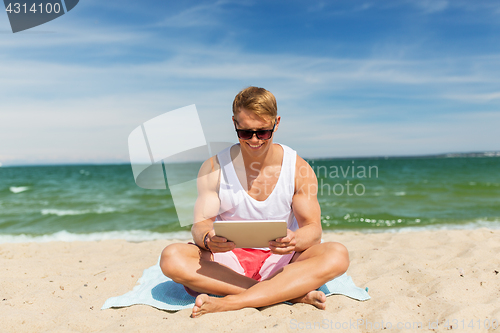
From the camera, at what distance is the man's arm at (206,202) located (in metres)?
3.01

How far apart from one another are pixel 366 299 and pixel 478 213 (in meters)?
7.69

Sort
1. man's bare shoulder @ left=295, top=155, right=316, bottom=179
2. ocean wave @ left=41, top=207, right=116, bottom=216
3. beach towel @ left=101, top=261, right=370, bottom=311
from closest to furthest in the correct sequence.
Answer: beach towel @ left=101, top=261, right=370, bottom=311, man's bare shoulder @ left=295, top=155, right=316, bottom=179, ocean wave @ left=41, top=207, right=116, bottom=216

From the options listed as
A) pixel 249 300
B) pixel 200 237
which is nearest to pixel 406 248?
pixel 249 300

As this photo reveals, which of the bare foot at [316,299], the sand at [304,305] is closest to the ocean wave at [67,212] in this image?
the sand at [304,305]

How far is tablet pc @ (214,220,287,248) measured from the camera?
7.88 feet

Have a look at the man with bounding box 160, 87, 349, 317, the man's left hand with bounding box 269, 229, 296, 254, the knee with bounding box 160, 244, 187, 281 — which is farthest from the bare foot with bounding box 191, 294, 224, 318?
the man's left hand with bounding box 269, 229, 296, 254

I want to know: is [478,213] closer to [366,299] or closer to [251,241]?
[366,299]

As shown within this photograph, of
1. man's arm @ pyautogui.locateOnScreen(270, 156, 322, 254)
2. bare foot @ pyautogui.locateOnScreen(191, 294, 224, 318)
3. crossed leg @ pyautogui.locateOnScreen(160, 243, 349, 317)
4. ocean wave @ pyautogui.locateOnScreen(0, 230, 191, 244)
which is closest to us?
bare foot @ pyautogui.locateOnScreen(191, 294, 224, 318)

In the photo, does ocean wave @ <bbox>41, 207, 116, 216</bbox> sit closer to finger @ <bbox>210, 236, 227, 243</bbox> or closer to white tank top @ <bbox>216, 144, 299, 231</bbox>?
white tank top @ <bbox>216, 144, 299, 231</bbox>

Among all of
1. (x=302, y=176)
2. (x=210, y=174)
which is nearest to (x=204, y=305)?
(x=210, y=174)

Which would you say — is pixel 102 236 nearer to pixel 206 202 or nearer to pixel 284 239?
pixel 206 202

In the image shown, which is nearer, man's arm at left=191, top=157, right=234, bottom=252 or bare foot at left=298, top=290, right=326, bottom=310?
bare foot at left=298, top=290, right=326, bottom=310

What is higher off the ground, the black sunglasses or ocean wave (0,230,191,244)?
the black sunglasses

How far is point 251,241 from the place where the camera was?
102 inches
